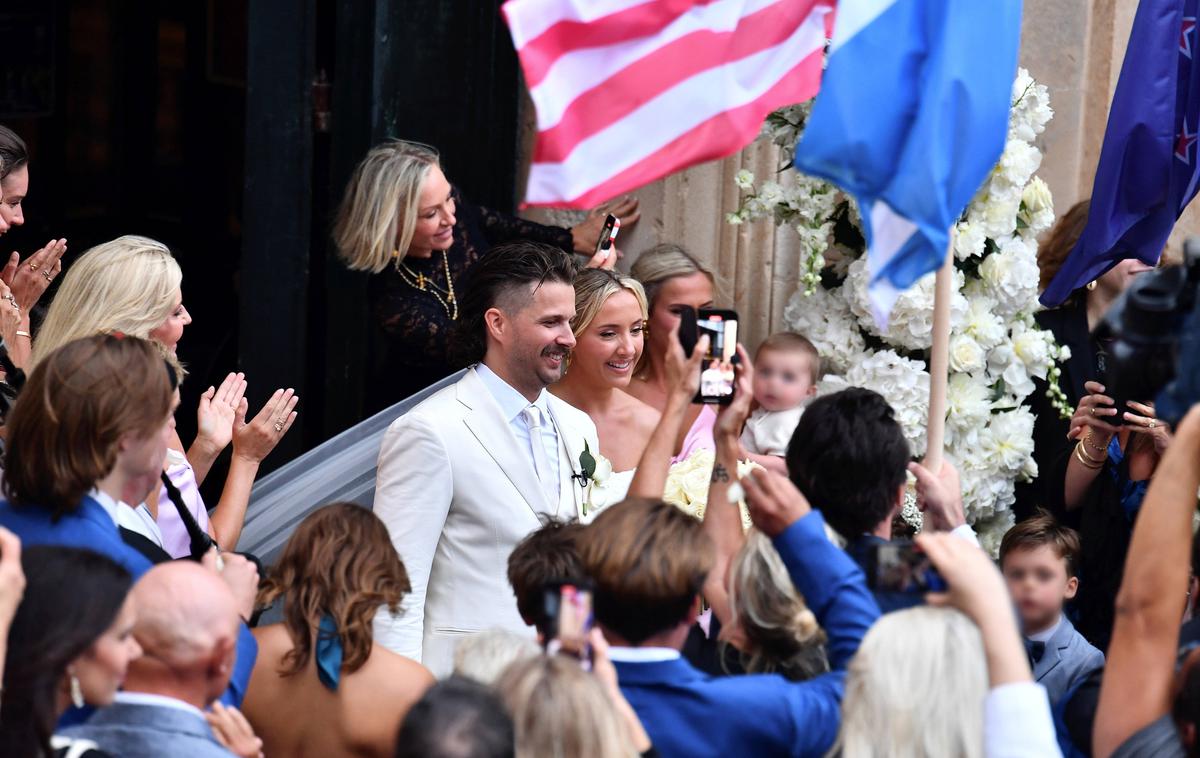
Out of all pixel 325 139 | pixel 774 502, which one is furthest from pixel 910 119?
pixel 325 139

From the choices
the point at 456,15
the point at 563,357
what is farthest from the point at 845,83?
the point at 456,15

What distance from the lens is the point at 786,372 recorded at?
5770 millimetres

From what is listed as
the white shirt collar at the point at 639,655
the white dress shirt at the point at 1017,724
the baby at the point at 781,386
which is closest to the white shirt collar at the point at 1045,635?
the baby at the point at 781,386

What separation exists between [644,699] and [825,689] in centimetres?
37

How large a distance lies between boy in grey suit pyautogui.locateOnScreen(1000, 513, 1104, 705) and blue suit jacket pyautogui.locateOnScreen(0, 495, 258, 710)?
2.08 metres

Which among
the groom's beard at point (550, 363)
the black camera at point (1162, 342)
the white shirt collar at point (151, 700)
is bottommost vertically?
the white shirt collar at point (151, 700)

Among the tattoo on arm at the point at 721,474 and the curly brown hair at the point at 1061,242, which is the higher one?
the curly brown hair at the point at 1061,242

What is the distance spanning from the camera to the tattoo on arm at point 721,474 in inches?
163

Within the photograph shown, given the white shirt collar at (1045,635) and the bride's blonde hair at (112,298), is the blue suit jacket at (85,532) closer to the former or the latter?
the bride's blonde hair at (112,298)

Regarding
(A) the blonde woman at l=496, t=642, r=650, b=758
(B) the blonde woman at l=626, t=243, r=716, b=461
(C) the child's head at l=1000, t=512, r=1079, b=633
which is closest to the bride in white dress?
(B) the blonde woman at l=626, t=243, r=716, b=461

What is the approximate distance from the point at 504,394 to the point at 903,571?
1939mm

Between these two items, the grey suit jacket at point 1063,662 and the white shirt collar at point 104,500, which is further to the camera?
the grey suit jacket at point 1063,662

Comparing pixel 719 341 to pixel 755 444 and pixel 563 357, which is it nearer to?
pixel 563 357

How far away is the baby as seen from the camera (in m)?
5.76
